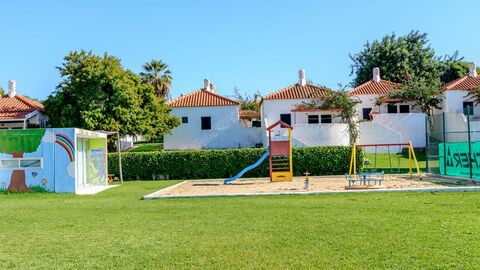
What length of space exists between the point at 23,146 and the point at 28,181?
1379mm

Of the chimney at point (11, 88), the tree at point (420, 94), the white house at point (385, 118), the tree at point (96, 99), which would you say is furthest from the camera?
the chimney at point (11, 88)

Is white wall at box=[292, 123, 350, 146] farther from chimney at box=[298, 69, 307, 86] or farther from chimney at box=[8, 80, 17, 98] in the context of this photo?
chimney at box=[8, 80, 17, 98]

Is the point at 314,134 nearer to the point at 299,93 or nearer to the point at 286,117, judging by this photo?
the point at 286,117

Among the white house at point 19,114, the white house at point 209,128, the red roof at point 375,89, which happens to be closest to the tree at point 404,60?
the red roof at point 375,89

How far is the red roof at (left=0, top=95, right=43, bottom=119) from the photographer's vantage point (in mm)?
34906

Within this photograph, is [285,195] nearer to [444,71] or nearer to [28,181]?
[28,181]

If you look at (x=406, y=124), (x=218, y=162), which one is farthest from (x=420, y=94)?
(x=218, y=162)

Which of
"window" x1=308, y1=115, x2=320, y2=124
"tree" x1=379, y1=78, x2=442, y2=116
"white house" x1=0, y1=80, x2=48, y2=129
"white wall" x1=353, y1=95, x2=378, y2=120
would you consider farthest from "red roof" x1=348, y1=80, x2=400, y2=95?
"white house" x1=0, y1=80, x2=48, y2=129

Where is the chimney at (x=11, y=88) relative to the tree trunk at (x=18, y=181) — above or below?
above

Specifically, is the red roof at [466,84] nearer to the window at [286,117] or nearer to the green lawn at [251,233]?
the window at [286,117]

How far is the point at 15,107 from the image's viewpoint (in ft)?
121

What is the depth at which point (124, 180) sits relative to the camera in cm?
2403

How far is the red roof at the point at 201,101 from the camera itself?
133 feet

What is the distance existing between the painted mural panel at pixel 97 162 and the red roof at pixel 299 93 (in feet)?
67.1
